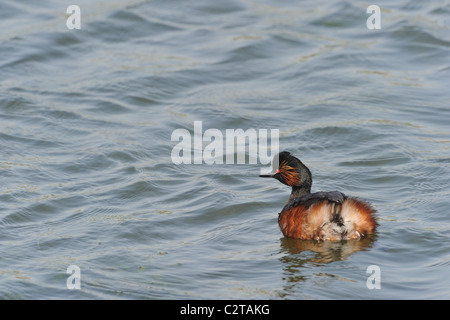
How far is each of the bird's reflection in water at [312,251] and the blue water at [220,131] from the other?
0.07ft

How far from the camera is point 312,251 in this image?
7.40 m

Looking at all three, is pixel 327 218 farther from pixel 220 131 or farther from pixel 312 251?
pixel 220 131

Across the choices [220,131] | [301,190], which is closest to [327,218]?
[301,190]

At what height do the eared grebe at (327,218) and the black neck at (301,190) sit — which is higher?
the black neck at (301,190)

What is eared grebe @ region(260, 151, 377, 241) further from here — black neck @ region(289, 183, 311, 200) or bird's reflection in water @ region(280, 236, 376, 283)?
black neck @ region(289, 183, 311, 200)

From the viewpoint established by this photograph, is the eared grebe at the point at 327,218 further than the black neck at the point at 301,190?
No

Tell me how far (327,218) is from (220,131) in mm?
3823

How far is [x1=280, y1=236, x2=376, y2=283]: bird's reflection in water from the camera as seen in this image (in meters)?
7.11

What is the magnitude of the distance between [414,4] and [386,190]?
744 cm

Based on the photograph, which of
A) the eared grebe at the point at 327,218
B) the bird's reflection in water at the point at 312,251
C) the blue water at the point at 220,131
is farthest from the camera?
the eared grebe at the point at 327,218

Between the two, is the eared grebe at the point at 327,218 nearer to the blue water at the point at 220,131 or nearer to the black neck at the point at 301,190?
the blue water at the point at 220,131

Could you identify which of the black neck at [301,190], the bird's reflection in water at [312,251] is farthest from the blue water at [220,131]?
the black neck at [301,190]

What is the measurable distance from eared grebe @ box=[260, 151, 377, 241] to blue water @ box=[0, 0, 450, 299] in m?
0.11

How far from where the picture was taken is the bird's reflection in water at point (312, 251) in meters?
7.11
